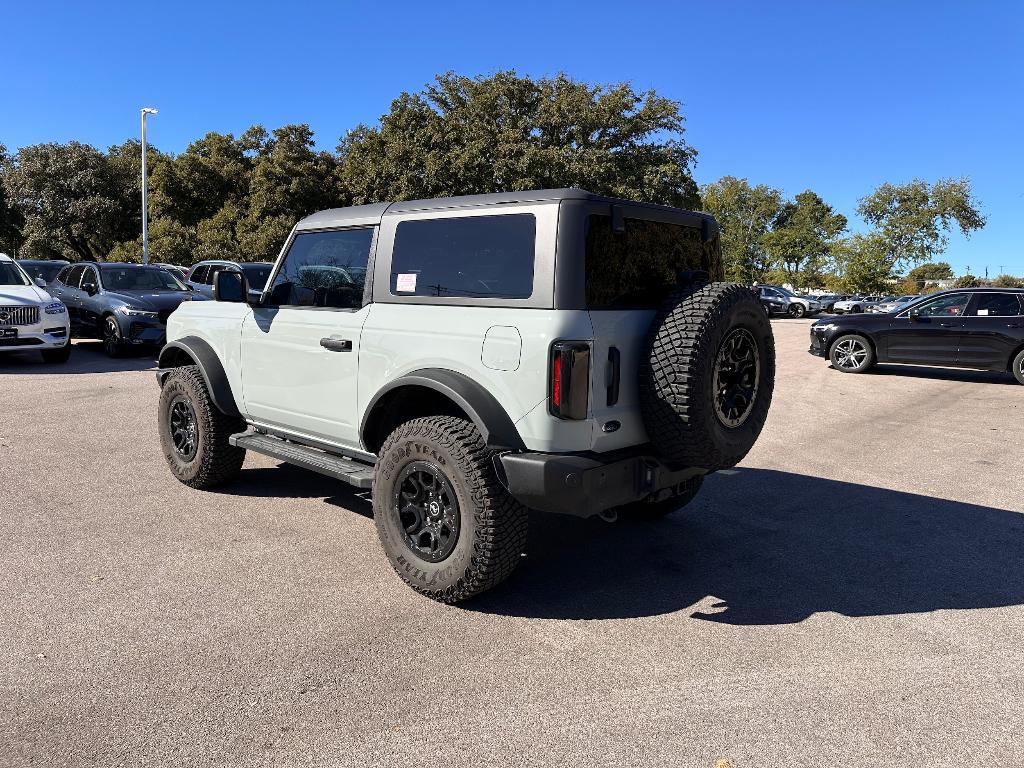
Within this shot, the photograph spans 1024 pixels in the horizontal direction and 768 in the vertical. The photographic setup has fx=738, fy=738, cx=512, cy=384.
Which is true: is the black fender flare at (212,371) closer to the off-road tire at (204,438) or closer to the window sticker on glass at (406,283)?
the off-road tire at (204,438)

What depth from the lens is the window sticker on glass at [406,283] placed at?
407 centimetres

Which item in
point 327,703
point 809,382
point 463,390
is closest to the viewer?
point 327,703

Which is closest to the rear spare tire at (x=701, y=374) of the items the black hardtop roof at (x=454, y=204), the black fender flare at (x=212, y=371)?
→ the black hardtop roof at (x=454, y=204)

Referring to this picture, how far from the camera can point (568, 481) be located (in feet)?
10.8

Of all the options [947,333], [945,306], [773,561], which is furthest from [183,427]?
[945,306]

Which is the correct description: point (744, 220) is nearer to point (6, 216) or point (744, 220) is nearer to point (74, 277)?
point (6, 216)

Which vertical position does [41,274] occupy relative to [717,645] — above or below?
above

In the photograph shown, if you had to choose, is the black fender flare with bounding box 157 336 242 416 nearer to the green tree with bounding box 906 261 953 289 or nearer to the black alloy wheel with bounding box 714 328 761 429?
the black alloy wheel with bounding box 714 328 761 429

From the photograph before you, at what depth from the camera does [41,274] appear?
16844mm

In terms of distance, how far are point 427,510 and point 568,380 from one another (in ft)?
3.61

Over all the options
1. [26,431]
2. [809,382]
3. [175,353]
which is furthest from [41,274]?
[809,382]

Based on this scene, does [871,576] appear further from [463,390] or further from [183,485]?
[183,485]

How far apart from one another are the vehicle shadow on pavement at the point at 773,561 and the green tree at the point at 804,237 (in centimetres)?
5724

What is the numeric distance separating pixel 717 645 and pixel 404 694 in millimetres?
1433
